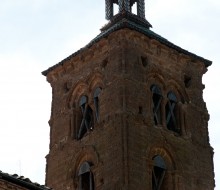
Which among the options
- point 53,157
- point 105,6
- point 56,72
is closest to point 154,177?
point 53,157

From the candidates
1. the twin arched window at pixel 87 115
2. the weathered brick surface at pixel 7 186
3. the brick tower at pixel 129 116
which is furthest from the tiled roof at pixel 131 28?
the weathered brick surface at pixel 7 186

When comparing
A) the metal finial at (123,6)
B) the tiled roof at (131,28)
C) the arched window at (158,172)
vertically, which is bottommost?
the arched window at (158,172)

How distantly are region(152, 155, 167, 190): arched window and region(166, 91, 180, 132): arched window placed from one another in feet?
5.78

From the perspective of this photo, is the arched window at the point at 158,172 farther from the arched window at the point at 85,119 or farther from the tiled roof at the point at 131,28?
the tiled roof at the point at 131,28

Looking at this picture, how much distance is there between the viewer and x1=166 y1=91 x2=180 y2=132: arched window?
29472 mm

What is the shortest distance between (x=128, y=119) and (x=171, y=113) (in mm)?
2738

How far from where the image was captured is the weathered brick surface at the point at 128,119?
2716 centimetres

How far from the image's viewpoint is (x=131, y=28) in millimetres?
29406

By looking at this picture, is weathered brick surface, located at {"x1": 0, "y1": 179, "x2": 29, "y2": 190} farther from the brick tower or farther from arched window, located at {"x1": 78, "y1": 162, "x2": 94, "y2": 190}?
arched window, located at {"x1": 78, "y1": 162, "x2": 94, "y2": 190}

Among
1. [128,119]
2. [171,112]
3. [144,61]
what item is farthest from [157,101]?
[128,119]

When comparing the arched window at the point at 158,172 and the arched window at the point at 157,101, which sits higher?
the arched window at the point at 157,101

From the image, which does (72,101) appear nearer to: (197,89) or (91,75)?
(91,75)

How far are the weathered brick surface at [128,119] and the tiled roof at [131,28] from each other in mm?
160

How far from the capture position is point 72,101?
30.7 m
